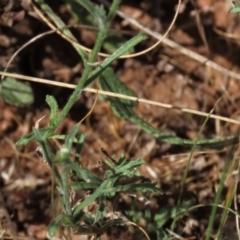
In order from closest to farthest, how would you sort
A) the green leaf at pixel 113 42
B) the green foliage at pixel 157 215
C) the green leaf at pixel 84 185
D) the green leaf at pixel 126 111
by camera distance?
the green leaf at pixel 84 185 < the green foliage at pixel 157 215 < the green leaf at pixel 126 111 < the green leaf at pixel 113 42

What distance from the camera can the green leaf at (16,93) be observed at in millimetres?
1766

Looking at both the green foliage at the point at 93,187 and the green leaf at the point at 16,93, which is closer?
the green foliage at the point at 93,187

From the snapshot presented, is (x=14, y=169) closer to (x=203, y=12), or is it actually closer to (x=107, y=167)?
(x=107, y=167)

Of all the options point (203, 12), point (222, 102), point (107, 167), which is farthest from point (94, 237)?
point (203, 12)

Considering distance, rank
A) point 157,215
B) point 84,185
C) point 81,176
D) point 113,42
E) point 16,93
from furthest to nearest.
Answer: point 113,42
point 16,93
point 157,215
point 84,185
point 81,176

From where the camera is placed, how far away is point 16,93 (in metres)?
1.78

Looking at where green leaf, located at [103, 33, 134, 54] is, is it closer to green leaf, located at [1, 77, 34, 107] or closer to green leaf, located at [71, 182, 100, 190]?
green leaf, located at [1, 77, 34, 107]

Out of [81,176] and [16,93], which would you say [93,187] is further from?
[16,93]

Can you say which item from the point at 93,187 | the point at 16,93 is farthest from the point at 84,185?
the point at 16,93

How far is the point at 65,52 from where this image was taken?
2035mm

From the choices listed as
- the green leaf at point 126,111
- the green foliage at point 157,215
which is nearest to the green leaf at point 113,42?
the green leaf at point 126,111

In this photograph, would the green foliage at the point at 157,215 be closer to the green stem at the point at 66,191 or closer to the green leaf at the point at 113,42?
the green stem at the point at 66,191

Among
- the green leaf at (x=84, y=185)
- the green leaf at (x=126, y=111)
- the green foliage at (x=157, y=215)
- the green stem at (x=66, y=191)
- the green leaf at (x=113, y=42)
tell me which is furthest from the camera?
the green leaf at (x=113, y=42)

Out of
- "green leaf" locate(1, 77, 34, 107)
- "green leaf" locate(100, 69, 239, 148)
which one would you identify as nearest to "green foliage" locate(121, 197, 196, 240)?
"green leaf" locate(100, 69, 239, 148)
